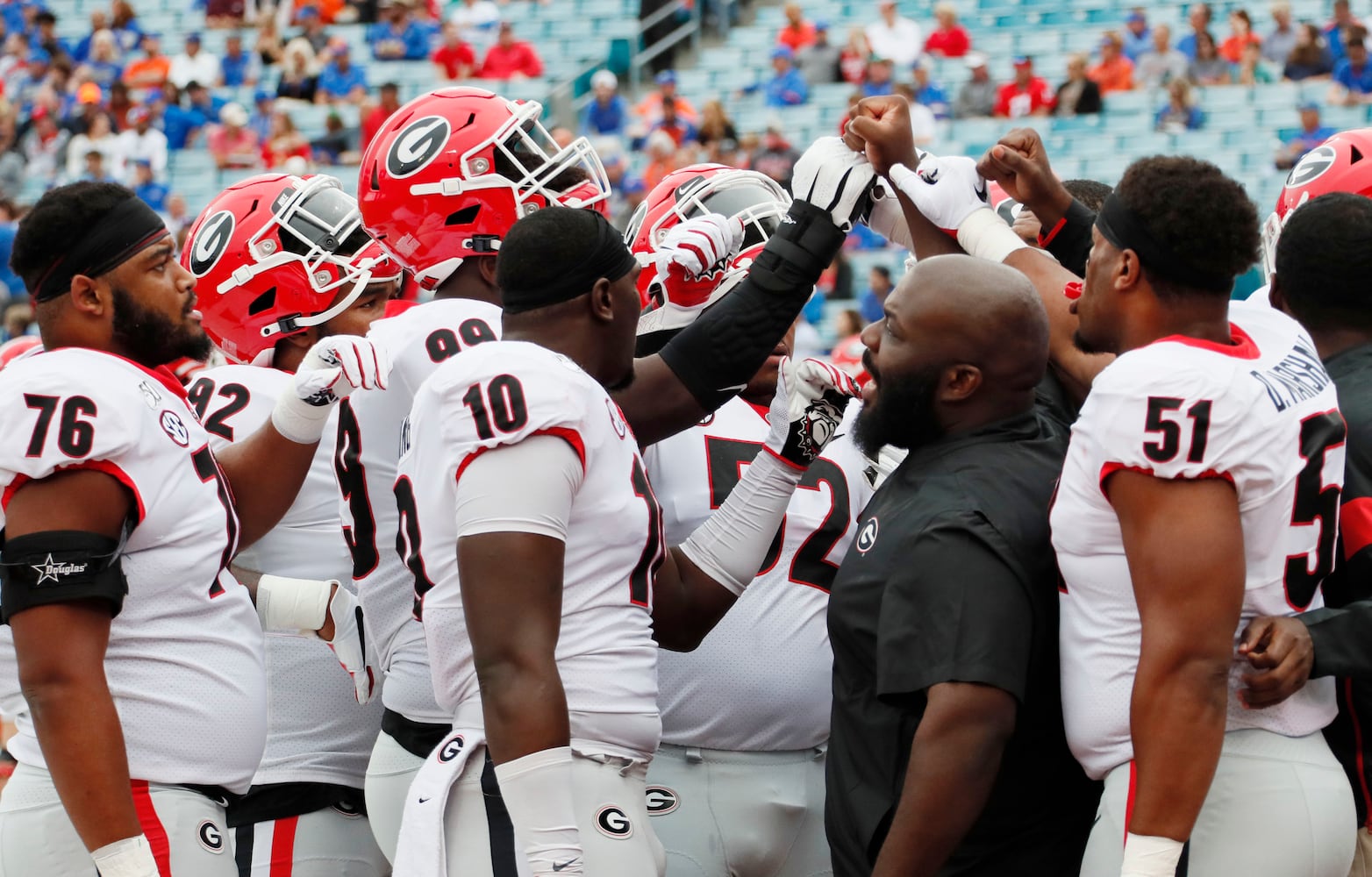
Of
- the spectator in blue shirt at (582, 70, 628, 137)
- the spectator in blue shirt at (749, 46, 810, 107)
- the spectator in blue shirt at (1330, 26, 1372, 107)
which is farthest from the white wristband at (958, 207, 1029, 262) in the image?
the spectator in blue shirt at (582, 70, 628, 137)

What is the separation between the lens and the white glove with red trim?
393 centimetres

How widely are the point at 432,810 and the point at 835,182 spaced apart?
1774mm

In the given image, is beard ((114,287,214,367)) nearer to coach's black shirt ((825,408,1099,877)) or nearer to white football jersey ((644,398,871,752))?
white football jersey ((644,398,871,752))

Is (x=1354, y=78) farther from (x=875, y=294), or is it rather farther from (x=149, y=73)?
(x=149, y=73)

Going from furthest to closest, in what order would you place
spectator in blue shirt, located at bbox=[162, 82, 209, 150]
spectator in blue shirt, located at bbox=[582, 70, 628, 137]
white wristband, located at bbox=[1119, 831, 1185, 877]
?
spectator in blue shirt, located at bbox=[162, 82, 209, 150] → spectator in blue shirt, located at bbox=[582, 70, 628, 137] → white wristband, located at bbox=[1119, 831, 1185, 877]

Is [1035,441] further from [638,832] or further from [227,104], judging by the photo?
[227,104]

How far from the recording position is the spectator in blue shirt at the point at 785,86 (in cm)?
1897

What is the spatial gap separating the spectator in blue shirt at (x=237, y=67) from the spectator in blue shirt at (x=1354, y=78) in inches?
541

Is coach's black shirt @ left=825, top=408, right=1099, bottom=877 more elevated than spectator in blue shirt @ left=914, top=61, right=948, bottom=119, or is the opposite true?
coach's black shirt @ left=825, top=408, right=1099, bottom=877

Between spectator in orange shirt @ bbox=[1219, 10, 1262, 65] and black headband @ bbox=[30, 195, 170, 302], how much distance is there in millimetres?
15334

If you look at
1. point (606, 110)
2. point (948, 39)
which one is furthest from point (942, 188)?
point (948, 39)

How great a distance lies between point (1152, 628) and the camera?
2746 millimetres

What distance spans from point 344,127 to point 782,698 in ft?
55.6

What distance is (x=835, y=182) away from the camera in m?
3.85
